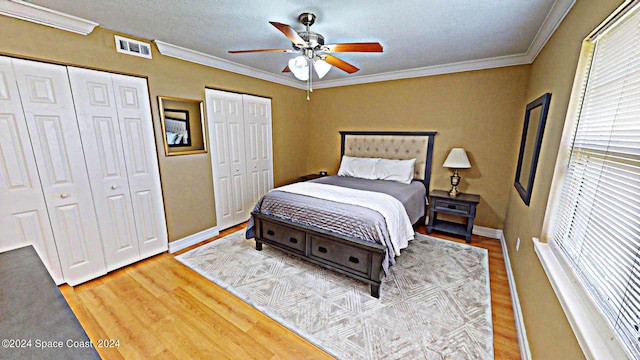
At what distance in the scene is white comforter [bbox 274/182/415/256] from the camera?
2.38 meters

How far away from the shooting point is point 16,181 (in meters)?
1.98

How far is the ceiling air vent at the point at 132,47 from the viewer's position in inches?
94.6

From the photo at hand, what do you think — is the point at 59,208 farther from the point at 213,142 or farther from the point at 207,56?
the point at 207,56

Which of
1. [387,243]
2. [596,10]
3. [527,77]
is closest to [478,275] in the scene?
[387,243]

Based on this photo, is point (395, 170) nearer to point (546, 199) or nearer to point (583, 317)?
point (546, 199)

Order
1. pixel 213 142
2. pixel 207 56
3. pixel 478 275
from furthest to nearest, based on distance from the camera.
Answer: pixel 213 142
pixel 207 56
pixel 478 275

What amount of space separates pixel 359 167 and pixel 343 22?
2227 mm

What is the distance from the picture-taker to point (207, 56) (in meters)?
3.07

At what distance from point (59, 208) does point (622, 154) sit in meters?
3.85

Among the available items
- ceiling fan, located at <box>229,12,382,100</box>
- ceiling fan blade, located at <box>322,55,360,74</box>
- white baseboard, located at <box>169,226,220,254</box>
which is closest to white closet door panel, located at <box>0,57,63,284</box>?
white baseboard, located at <box>169,226,220,254</box>

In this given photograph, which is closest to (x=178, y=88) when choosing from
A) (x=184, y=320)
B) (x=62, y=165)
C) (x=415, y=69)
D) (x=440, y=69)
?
(x=62, y=165)

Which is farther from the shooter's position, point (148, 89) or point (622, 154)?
point (148, 89)

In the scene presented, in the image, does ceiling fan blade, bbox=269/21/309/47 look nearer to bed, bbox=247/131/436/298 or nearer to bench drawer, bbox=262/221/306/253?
bed, bbox=247/131/436/298

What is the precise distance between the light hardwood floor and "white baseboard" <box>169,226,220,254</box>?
Result: 47 centimetres
